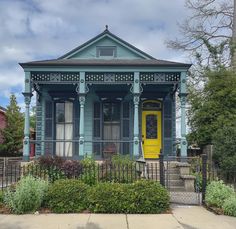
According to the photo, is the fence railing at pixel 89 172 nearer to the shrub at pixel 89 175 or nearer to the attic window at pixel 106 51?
the shrub at pixel 89 175

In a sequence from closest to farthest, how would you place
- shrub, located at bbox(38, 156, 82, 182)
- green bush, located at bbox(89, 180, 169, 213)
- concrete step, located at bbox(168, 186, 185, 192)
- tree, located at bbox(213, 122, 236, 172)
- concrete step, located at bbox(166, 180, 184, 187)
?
green bush, located at bbox(89, 180, 169, 213)
shrub, located at bbox(38, 156, 82, 182)
concrete step, located at bbox(168, 186, 185, 192)
concrete step, located at bbox(166, 180, 184, 187)
tree, located at bbox(213, 122, 236, 172)

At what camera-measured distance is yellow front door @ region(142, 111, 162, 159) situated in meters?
16.0

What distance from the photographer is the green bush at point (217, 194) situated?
8992 mm

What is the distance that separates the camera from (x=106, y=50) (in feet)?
55.9

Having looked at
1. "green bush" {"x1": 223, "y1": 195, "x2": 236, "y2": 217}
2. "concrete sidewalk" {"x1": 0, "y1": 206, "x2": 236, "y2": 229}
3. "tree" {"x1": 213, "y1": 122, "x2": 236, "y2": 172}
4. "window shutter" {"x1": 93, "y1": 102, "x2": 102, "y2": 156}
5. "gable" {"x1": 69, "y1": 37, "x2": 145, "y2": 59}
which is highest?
"gable" {"x1": 69, "y1": 37, "x2": 145, "y2": 59}

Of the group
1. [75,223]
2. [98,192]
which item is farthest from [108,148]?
[75,223]

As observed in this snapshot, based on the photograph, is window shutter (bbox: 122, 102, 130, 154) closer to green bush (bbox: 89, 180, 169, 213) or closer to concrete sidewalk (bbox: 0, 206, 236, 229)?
green bush (bbox: 89, 180, 169, 213)

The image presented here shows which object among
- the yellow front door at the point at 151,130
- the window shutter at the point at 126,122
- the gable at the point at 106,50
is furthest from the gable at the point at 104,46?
the yellow front door at the point at 151,130

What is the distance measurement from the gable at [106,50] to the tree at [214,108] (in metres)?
3.27

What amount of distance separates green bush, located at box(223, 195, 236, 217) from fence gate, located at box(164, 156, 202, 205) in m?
1.24

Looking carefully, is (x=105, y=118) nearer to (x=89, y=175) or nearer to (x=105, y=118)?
(x=105, y=118)

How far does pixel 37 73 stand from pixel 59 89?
1.48 metres

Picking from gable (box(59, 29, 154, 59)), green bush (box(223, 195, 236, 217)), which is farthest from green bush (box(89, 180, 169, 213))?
gable (box(59, 29, 154, 59))

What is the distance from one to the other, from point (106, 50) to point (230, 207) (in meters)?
10.7
